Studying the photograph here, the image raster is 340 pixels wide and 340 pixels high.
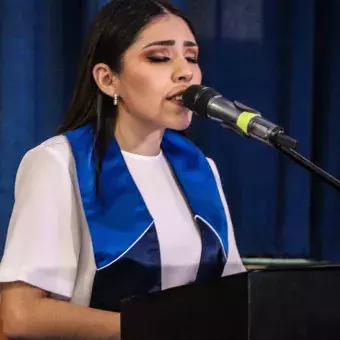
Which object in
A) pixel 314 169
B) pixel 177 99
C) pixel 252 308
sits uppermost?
pixel 177 99

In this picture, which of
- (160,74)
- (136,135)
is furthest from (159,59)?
(136,135)

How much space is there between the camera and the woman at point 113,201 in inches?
41.3

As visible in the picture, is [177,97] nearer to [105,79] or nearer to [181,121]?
[181,121]

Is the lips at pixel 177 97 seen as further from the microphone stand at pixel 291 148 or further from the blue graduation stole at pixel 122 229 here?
the microphone stand at pixel 291 148

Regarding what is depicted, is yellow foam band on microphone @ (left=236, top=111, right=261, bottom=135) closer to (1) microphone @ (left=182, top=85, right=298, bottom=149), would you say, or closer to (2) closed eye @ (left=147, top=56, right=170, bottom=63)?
(1) microphone @ (left=182, top=85, right=298, bottom=149)

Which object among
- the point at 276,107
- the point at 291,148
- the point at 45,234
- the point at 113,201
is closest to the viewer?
the point at 291,148

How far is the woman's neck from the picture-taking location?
1.21 m

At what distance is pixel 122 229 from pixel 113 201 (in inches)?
2.1

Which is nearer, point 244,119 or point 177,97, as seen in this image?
point 244,119

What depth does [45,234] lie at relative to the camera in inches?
41.8

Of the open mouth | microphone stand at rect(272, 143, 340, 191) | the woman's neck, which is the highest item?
the open mouth

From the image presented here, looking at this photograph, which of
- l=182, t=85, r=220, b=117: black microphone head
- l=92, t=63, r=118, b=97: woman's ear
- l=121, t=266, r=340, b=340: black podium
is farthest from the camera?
l=92, t=63, r=118, b=97: woman's ear

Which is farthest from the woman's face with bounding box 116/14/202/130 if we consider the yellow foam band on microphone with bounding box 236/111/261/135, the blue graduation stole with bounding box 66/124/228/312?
the yellow foam band on microphone with bounding box 236/111/261/135

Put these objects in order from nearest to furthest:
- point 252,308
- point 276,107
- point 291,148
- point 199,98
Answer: point 252,308, point 291,148, point 199,98, point 276,107
